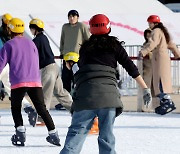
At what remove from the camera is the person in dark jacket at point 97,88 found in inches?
236

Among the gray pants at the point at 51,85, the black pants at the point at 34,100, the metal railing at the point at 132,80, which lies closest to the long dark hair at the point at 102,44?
the black pants at the point at 34,100

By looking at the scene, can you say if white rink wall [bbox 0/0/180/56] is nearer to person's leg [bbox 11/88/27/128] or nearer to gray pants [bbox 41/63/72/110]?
gray pants [bbox 41/63/72/110]

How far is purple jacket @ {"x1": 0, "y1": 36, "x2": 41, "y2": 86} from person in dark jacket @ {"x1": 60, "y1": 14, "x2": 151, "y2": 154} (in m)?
2.06

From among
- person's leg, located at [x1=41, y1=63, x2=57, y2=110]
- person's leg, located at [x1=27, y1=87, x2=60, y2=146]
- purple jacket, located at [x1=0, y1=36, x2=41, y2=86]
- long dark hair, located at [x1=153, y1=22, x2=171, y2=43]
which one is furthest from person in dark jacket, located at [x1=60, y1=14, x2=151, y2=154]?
long dark hair, located at [x1=153, y1=22, x2=171, y2=43]

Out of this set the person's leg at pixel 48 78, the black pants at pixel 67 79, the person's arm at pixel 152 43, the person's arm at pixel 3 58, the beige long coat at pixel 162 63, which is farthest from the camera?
the black pants at pixel 67 79

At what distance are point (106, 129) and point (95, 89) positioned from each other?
0.35 m

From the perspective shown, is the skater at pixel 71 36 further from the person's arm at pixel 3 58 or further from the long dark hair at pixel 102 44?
the long dark hair at pixel 102 44

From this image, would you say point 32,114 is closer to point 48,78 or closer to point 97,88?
point 48,78

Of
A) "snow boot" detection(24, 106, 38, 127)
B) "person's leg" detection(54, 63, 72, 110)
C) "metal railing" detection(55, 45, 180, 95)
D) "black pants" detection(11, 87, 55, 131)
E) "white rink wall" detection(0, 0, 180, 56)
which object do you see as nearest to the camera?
"black pants" detection(11, 87, 55, 131)

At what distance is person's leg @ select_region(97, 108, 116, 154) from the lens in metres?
6.05

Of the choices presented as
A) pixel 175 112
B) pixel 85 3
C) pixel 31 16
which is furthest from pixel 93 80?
pixel 85 3

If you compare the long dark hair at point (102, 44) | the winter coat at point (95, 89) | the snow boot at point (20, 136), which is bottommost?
the snow boot at point (20, 136)

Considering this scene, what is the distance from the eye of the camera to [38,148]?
8320 millimetres

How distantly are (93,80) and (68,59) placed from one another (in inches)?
155
